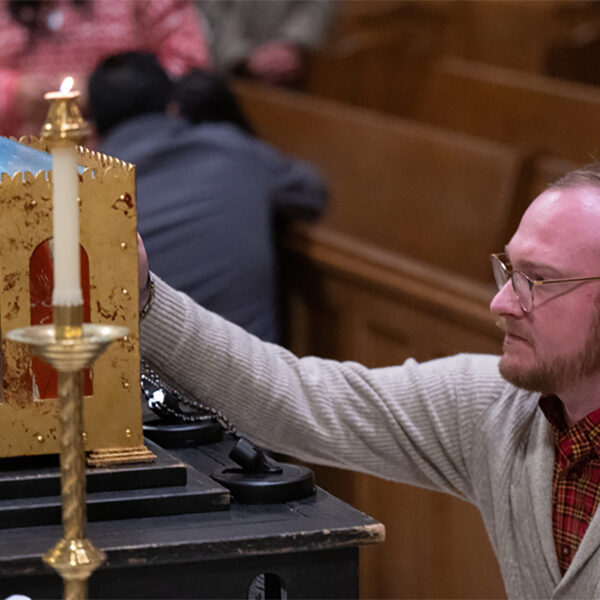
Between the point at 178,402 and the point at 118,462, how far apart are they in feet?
0.98

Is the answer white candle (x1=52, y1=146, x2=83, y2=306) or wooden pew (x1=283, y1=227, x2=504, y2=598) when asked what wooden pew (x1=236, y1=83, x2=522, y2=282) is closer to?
wooden pew (x1=283, y1=227, x2=504, y2=598)

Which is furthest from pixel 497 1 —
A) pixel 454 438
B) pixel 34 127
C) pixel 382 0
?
pixel 454 438

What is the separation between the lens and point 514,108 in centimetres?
446

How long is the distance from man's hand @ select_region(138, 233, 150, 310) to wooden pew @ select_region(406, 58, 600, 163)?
2527 mm

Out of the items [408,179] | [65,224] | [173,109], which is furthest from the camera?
[408,179]

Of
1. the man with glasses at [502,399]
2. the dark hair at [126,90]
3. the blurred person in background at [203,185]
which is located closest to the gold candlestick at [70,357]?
the man with glasses at [502,399]

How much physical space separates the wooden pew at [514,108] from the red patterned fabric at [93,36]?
43.3 inches

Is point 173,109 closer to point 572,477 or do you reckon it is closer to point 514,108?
point 514,108

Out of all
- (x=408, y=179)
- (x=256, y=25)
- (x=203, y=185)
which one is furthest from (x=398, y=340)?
(x=256, y=25)

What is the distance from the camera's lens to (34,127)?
128 inches

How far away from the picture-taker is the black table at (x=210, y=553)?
1.15 metres

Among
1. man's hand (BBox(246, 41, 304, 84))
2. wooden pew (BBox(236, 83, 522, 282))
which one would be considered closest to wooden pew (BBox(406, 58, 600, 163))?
wooden pew (BBox(236, 83, 522, 282))

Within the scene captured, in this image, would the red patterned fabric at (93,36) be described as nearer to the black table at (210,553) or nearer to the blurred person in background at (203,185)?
the blurred person in background at (203,185)

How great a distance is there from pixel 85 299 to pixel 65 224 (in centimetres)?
37
